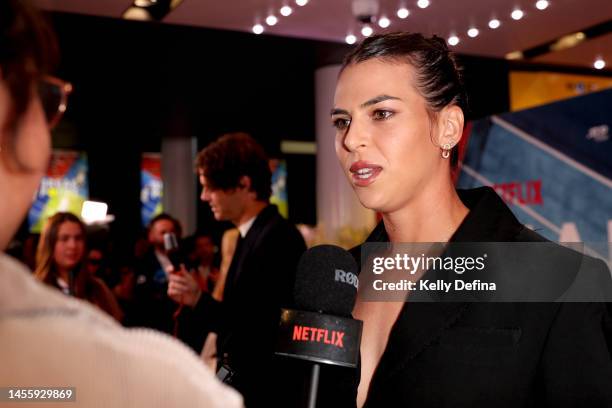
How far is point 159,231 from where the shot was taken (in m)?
5.35

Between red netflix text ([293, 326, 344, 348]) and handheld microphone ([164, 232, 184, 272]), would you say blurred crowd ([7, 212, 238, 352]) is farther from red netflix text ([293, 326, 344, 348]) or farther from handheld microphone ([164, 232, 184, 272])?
red netflix text ([293, 326, 344, 348])

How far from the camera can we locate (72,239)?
3762 mm

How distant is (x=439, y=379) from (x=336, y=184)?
5.27 m

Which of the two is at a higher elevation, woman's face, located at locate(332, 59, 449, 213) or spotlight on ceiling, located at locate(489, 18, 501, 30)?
spotlight on ceiling, located at locate(489, 18, 501, 30)

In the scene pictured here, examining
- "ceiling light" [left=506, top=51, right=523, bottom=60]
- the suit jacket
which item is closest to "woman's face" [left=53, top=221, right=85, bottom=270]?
the suit jacket

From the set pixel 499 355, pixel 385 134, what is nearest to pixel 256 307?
pixel 385 134

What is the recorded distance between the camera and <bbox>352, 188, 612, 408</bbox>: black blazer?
1.21 meters

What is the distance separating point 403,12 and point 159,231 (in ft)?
8.50

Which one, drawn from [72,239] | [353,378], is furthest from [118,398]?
[72,239]

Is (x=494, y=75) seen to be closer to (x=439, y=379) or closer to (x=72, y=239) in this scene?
(x=72, y=239)

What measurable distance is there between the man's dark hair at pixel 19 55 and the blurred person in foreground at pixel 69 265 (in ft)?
10.9

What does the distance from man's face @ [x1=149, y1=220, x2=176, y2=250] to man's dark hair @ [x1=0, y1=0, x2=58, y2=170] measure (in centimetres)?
477

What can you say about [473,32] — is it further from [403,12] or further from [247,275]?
[247,275]

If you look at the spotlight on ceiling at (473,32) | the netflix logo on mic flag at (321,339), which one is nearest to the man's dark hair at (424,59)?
the netflix logo on mic flag at (321,339)
